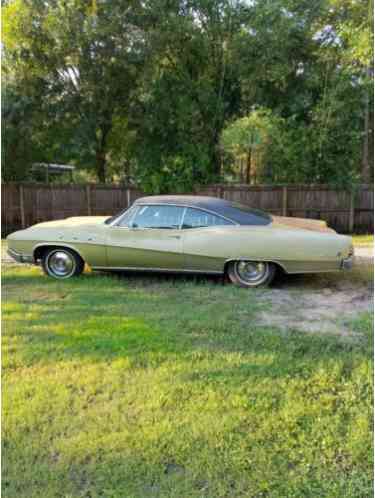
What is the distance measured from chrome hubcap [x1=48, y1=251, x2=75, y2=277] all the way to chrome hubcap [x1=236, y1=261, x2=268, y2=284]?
8.56 ft

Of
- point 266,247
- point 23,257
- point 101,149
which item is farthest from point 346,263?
Result: point 101,149

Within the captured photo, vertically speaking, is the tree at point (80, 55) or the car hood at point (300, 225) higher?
the tree at point (80, 55)

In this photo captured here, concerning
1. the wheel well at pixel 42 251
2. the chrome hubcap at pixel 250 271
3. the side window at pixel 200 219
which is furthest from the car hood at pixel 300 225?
the wheel well at pixel 42 251

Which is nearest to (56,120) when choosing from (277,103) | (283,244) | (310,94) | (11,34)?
(11,34)

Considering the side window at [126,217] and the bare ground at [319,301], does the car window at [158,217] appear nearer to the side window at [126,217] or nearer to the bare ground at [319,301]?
the side window at [126,217]

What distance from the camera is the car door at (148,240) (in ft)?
18.5

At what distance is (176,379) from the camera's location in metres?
2.94

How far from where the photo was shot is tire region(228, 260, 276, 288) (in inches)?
219

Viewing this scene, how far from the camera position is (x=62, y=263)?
240 inches

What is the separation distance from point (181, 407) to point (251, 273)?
130 inches

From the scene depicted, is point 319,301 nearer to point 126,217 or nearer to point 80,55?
point 126,217

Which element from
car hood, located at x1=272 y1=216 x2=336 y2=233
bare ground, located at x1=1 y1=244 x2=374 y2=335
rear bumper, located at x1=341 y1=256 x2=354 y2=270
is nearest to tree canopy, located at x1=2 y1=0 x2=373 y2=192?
car hood, located at x1=272 y1=216 x2=336 y2=233

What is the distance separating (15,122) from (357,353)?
12421mm

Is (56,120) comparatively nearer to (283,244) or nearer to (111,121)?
(111,121)
